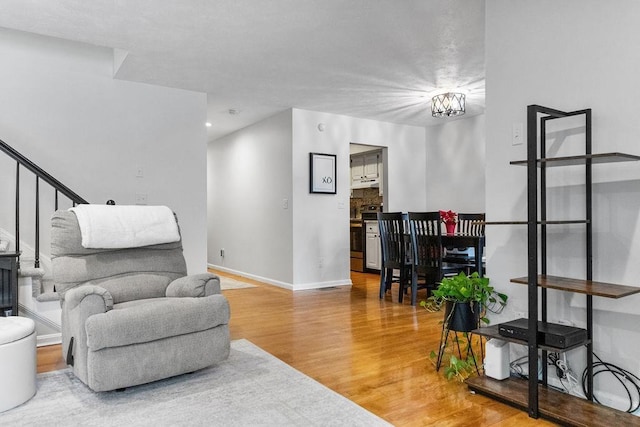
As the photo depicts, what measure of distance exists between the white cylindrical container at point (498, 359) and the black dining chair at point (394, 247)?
2.25m

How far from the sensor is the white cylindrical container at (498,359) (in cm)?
231

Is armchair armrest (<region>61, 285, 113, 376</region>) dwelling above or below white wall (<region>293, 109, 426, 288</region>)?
below

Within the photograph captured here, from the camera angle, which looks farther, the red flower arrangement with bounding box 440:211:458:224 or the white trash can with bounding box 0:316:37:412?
the red flower arrangement with bounding box 440:211:458:224

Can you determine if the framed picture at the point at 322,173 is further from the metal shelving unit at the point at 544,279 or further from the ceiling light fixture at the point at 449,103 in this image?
the metal shelving unit at the point at 544,279

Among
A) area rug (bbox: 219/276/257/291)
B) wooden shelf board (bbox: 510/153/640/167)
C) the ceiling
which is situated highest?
the ceiling

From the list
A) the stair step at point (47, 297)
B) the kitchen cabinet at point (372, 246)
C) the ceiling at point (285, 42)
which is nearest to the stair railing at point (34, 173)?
the stair step at point (47, 297)

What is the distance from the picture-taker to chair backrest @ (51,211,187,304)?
2.63 meters

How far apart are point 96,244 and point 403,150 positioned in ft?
15.6

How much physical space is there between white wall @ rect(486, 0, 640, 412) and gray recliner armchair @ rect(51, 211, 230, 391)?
1708mm

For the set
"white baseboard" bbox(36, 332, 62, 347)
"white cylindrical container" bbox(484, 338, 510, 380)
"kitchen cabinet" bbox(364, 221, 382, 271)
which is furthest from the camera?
"kitchen cabinet" bbox(364, 221, 382, 271)

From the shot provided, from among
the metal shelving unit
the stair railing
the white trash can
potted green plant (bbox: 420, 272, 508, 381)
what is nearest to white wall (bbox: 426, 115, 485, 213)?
potted green plant (bbox: 420, 272, 508, 381)

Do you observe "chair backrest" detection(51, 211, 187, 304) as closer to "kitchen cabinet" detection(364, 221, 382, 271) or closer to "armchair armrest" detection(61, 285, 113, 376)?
"armchair armrest" detection(61, 285, 113, 376)

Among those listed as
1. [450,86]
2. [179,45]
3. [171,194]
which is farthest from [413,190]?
[179,45]

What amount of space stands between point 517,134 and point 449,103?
2.35 m
